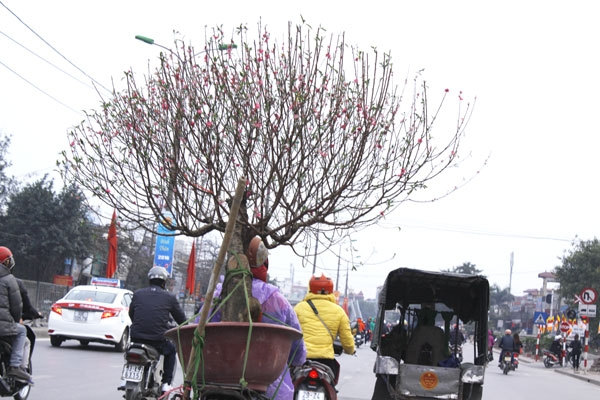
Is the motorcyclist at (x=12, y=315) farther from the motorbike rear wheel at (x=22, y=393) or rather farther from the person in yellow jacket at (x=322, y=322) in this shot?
the person in yellow jacket at (x=322, y=322)

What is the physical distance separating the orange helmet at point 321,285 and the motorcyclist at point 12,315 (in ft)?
9.72

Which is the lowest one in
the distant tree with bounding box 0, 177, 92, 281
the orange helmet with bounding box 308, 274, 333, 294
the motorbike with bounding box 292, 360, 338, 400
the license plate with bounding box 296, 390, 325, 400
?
the license plate with bounding box 296, 390, 325, 400

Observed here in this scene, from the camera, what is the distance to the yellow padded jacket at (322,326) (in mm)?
8164

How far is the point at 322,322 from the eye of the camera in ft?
26.8

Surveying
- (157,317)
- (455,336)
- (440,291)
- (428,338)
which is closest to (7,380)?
(157,317)

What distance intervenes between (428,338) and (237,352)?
8231mm

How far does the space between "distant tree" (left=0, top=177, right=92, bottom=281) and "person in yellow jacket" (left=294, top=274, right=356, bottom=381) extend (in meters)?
33.7

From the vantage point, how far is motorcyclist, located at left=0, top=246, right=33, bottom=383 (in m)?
8.58

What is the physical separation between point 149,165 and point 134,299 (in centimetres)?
301

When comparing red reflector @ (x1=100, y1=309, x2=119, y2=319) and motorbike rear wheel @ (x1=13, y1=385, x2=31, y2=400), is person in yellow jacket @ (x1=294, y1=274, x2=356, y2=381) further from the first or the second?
red reflector @ (x1=100, y1=309, x2=119, y2=319)

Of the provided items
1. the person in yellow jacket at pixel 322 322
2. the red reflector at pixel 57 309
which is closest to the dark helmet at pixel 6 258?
the person in yellow jacket at pixel 322 322

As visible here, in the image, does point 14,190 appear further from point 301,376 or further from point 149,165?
point 301,376

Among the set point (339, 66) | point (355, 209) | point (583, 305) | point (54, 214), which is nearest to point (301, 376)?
point (355, 209)

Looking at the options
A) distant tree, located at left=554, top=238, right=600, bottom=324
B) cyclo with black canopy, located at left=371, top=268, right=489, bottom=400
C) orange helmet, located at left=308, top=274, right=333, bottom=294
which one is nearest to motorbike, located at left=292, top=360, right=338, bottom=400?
orange helmet, located at left=308, top=274, right=333, bottom=294
